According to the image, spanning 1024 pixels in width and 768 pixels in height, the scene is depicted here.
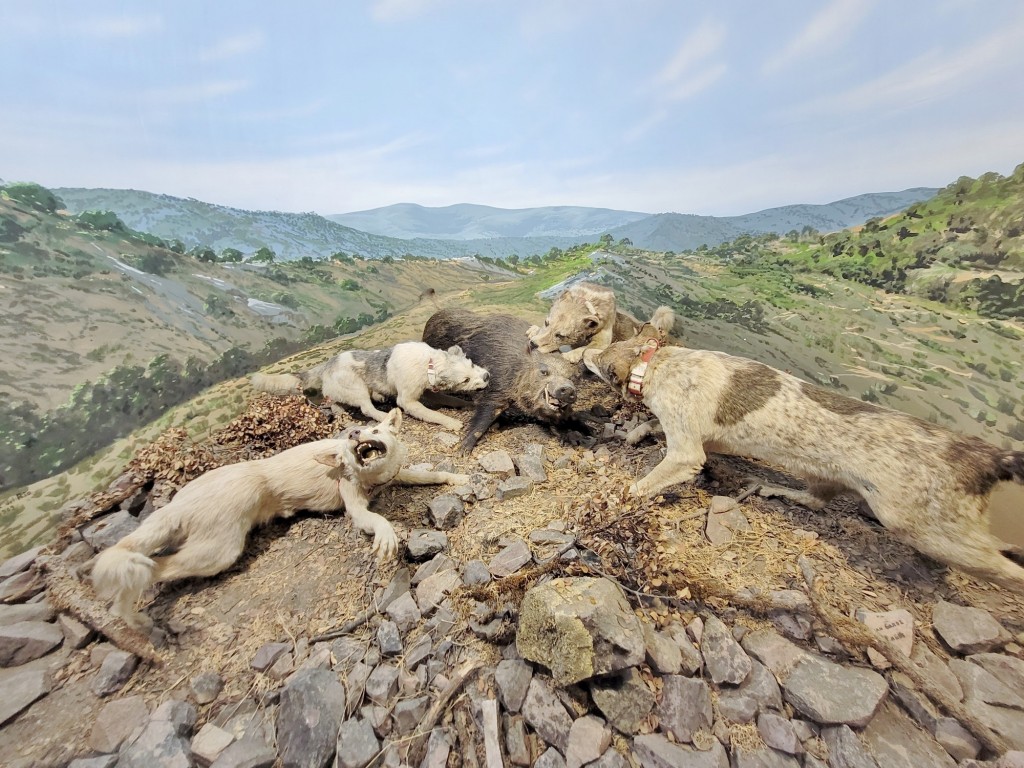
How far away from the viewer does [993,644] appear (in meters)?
1.93

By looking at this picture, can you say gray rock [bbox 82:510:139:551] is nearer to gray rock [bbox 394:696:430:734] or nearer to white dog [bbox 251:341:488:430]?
white dog [bbox 251:341:488:430]

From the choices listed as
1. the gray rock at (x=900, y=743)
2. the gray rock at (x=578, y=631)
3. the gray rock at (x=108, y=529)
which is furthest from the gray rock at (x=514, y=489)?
the gray rock at (x=108, y=529)

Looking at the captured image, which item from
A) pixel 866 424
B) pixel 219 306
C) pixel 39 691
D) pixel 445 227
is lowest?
pixel 39 691

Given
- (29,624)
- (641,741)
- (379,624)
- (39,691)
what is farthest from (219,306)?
(641,741)

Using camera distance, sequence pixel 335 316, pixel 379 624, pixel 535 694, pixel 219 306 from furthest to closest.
Answer: 1. pixel 335 316
2. pixel 219 306
3. pixel 379 624
4. pixel 535 694

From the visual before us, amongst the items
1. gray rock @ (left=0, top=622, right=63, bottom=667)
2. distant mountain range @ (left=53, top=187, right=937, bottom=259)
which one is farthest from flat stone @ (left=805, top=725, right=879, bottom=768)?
distant mountain range @ (left=53, top=187, right=937, bottom=259)

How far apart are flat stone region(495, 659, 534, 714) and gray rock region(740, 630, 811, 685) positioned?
1.05m

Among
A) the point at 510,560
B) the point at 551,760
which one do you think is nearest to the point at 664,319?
the point at 510,560

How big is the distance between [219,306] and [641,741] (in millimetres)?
4644

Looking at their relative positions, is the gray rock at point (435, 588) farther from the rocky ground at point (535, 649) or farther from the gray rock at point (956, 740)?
the gray rock at point (956, 740)

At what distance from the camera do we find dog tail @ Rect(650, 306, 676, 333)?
13.8 ft

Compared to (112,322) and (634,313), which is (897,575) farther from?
(112,322)

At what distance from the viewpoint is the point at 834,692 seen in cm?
174

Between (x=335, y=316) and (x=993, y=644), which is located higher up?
(x=335, y=316)
